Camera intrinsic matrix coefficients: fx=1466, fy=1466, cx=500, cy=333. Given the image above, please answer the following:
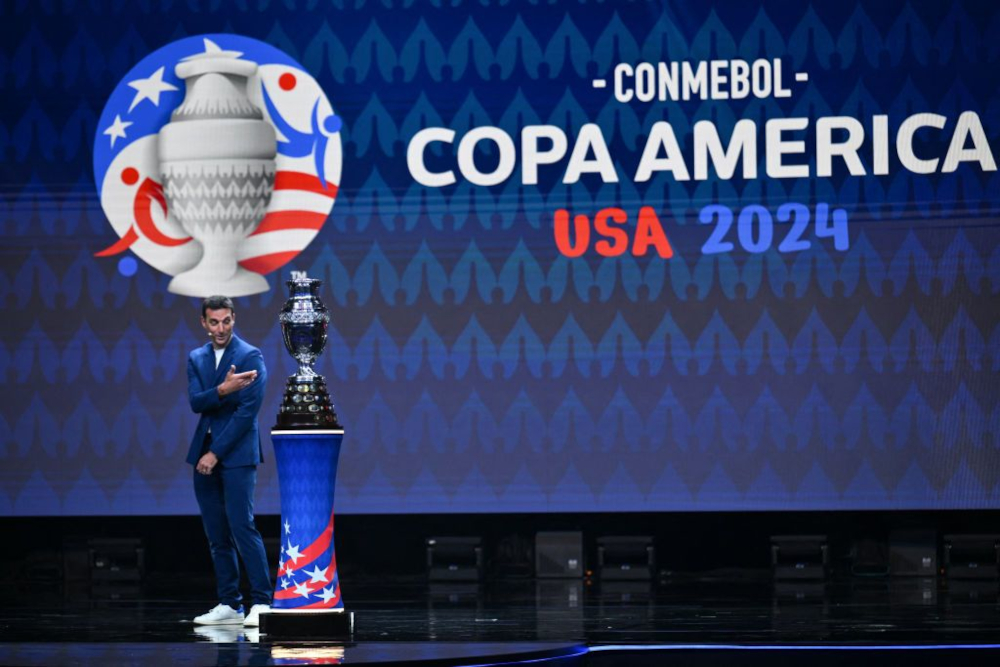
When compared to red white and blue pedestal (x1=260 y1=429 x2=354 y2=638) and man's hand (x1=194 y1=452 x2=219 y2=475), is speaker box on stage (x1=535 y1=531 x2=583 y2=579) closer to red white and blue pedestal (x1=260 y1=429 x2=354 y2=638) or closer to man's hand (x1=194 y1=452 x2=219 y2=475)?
man's hand (x1=194 y1=452 x2=219 y2=475)

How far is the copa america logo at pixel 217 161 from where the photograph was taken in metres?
7.65

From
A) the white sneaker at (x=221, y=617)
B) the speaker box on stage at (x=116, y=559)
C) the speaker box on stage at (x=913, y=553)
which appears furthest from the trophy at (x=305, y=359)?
the speaker box on stage at (x=913, y=553)

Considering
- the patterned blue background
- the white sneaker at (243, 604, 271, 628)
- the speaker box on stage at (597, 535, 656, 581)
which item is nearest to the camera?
the white sneaker at (243, 604, 271, 628)

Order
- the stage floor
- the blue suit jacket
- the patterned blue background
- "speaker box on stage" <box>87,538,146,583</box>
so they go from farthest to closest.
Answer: "speaker box on stage" <box>87,538,146,583</box>, the patterned blue background, the blue suit jacket, the stage floor

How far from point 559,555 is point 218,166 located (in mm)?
2702

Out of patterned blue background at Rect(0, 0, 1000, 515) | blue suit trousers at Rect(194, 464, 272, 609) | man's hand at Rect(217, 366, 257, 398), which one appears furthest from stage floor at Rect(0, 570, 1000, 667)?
man's hand at Rect(217, 366, 257, 398)

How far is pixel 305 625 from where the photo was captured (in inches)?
185

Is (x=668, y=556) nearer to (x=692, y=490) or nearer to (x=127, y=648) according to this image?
(x=692, y=490)

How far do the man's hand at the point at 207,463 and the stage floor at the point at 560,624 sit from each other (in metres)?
0.59

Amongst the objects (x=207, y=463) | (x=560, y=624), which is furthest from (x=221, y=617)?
(x=560, y=624)

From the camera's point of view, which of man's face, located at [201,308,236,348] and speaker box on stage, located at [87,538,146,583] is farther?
speaker box on stage, located at [87,538,146,583]

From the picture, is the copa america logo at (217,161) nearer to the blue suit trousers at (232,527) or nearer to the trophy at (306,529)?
the blue suit trousers at (232,527)

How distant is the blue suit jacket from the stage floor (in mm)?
675

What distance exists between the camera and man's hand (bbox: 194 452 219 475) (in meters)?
5.64
